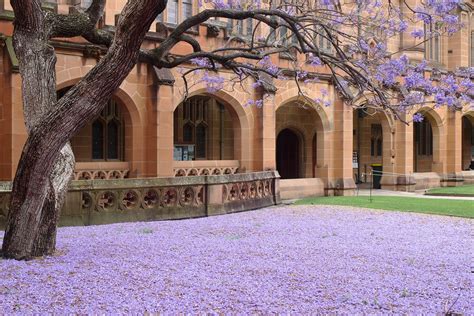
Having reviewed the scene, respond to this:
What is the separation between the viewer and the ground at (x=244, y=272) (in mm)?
4285

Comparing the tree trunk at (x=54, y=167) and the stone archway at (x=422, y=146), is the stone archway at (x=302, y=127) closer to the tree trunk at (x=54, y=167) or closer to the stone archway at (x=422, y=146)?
the stone archway at (x=422, y=146)

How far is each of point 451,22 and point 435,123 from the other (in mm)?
16657

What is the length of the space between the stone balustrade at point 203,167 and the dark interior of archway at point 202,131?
115 inches

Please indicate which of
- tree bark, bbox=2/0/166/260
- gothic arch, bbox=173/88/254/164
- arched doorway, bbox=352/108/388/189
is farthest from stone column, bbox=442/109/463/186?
tree bark, bbox=2/0/166/260

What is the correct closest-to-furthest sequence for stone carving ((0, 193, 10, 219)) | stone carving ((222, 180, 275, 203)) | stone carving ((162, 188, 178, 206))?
1. stone carving ((0, 193, 10, 219))
2. stone carving ((162, 188, 178, 206))
3. stone carving ((222, 180, 275, 203))

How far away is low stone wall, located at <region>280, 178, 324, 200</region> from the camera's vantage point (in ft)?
57.0

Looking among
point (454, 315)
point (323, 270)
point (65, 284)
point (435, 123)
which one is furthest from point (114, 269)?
point (435, 123)

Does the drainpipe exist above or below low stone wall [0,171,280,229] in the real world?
above

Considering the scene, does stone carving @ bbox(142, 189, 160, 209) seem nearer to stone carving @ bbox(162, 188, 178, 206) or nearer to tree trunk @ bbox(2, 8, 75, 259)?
stone carving @ bbox(162, 188, 178, 206)

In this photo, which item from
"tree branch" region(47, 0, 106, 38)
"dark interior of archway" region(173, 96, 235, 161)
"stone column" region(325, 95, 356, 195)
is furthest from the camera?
"dark interior of archway" region(173, 96, 235, 161)

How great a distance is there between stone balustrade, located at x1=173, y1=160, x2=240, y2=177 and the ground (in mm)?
5799

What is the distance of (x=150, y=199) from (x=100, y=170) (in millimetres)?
3593

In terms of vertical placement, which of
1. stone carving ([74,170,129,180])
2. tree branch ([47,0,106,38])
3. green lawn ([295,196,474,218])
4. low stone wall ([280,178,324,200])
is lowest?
green lawn ([295,196,474,218])

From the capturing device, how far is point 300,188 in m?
17.8
